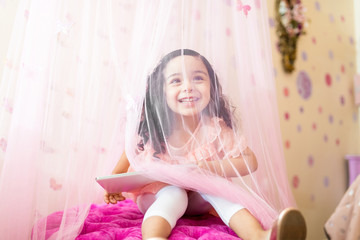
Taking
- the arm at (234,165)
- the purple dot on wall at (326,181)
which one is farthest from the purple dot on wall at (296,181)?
the arm at (234,165)

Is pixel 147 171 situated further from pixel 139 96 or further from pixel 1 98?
pixel 1 98

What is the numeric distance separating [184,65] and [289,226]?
546 millimetres

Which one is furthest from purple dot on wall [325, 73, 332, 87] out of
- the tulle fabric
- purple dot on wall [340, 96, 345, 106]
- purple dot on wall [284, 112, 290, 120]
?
the tulle fabric

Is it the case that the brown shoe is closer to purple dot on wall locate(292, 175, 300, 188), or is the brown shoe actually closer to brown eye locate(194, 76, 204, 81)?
brown eye locate(194, 76, 204, 81)

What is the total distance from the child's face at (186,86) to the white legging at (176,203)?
9.5 inches

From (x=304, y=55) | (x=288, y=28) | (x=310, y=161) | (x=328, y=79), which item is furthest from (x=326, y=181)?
(x=288, y=28)

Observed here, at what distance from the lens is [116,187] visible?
1019 millimetres

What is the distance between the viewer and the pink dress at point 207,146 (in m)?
1.01

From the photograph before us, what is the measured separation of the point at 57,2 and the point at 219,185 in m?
0.71

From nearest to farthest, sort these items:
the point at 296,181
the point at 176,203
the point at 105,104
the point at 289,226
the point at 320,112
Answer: the point at 289,226, the point at 176,203, the point at 105,104, the point at 296,181, the point at 320,112

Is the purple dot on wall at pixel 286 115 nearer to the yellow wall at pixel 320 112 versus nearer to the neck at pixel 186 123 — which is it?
the yellow wall at pixel 320 112

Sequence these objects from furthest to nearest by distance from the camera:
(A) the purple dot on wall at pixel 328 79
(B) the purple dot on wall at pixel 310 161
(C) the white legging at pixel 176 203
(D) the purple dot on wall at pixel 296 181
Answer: (A) the purple dot on wall at pixel 328 79
(B) the purple dot on wall at pixel 310 161
(D) the purple dot on wall at pixel 296 181
(C) the white legging at pixel 176 203

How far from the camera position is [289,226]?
705 millimetres

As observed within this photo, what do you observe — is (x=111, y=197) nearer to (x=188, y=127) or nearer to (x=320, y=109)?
(x=188, y=127)
